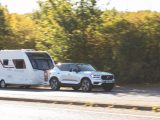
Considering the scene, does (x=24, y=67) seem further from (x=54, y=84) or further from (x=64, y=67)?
(x=64, y=67)

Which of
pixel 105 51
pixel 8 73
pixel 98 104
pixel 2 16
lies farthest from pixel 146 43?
pixel 98 104

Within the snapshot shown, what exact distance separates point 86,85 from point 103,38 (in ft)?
23.4

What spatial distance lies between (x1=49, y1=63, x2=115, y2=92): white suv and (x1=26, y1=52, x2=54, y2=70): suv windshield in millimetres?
1933

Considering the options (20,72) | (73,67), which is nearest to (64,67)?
(73,67)

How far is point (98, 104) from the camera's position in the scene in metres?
19.2

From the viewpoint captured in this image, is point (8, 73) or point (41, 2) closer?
point (8, 73)

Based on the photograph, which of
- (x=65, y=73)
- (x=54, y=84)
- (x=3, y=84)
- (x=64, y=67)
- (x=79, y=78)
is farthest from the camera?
(x=3, y=84)

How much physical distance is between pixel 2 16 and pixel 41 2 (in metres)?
7.81

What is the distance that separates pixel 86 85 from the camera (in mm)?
31156

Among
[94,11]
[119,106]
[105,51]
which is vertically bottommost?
[119,106]

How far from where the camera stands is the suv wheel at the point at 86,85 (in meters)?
30.9

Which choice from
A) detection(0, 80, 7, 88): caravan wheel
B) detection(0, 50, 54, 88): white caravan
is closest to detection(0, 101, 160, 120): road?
detection(0, 50, 54, 88): white caravan

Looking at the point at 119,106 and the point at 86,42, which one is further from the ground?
the point at 86,42

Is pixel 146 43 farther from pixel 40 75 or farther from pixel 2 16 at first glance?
pixel 2 16
